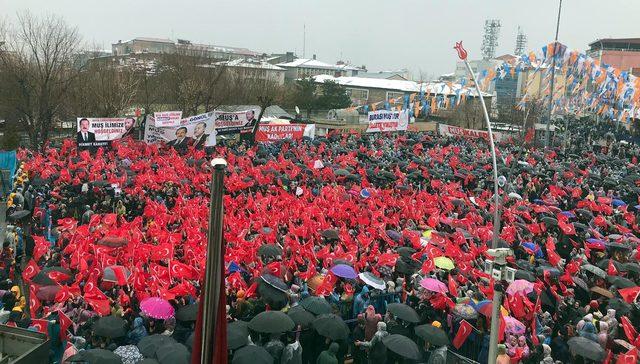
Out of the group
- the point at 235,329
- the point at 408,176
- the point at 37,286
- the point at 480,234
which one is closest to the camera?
the point at 235,329

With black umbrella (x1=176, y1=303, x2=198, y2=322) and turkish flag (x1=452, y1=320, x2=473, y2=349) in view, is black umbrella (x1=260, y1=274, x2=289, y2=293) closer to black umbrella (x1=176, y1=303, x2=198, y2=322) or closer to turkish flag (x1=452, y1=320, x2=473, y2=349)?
black umbrella (x1=176, y1=303, x2=198, y2=322)

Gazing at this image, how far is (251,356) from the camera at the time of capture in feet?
23.0

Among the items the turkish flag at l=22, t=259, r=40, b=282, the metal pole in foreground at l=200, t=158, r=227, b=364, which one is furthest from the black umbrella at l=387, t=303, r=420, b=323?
the turkish flag at l=22, t=259, r=40, b=282

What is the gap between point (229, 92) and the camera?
42.8 metres

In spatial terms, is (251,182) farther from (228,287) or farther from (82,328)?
(82,328)

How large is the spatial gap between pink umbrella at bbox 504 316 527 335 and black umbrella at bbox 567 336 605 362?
26.4 inches

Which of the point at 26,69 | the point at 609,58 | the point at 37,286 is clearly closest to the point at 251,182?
the point at 37,286

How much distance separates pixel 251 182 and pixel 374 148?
A: 11459 millimetres

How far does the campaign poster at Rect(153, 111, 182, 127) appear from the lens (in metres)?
24.4

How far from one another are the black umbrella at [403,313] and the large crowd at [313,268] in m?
0.03

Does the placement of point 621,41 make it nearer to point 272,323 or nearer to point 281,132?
point 281,132

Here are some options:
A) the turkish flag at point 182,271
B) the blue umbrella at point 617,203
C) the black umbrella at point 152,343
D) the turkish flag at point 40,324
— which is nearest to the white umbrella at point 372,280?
the turkish flag at point 182,271

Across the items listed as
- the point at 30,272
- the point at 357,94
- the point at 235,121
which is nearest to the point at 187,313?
the point at 30,272

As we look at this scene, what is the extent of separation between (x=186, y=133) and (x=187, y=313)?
1703 centimetres
